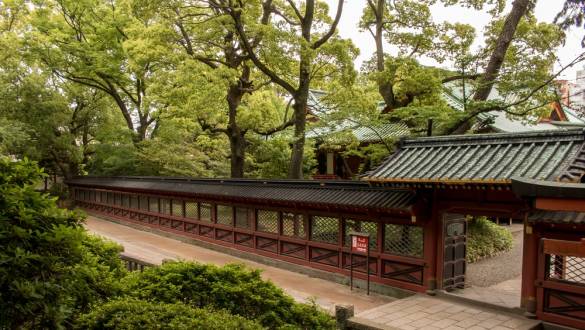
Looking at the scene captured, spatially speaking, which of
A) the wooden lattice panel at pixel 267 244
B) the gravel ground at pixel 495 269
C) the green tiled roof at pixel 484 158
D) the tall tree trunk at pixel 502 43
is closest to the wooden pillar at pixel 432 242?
the green tiled roof at pixel 484 158

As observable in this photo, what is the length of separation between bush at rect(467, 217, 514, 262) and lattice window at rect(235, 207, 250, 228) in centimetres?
862

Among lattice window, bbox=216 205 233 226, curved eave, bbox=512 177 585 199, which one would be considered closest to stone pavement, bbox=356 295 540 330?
curved eave, bbox=512 177 585 199

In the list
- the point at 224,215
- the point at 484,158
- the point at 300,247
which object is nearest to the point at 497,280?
the point at 484,158

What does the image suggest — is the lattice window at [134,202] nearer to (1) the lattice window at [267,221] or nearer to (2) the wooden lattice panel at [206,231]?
(2) the wooden lattice panel at [206,231]

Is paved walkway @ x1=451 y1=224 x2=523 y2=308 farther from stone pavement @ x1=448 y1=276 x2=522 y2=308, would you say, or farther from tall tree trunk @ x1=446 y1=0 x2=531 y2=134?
tall tree trunk @ x1=446 y1=0 x2=531 y2=134

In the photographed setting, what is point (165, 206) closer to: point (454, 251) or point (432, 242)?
point (432, 242)

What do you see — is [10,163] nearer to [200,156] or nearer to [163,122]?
[200,156]

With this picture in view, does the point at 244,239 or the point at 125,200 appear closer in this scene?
the point at 244,239

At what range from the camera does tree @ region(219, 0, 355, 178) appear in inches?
647

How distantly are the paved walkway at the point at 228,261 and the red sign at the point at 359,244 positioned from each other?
1309 mm

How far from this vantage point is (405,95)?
18.3m

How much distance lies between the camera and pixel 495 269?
14.5 m

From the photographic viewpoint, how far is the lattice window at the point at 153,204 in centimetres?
2242

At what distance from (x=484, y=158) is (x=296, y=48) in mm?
9378
